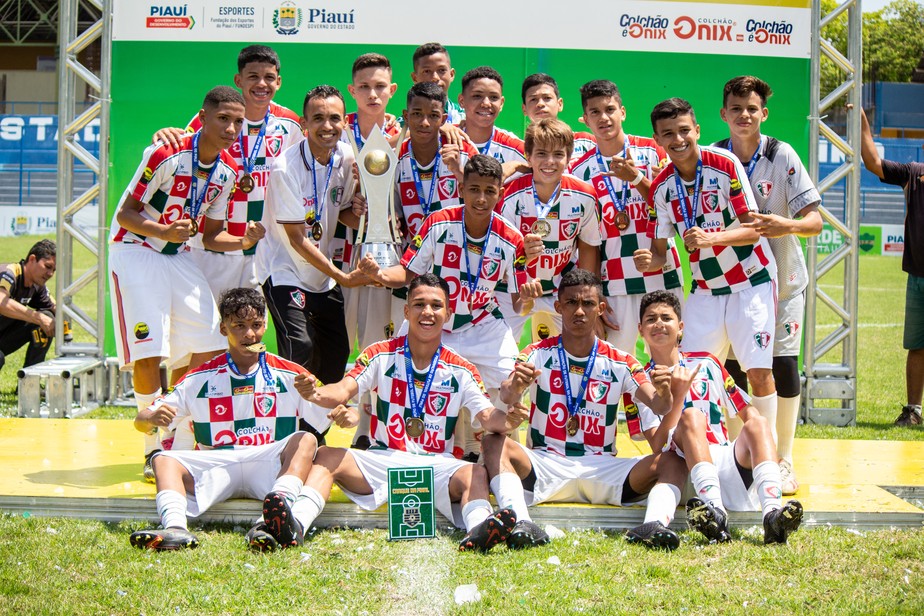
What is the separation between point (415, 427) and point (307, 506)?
0.70 metres

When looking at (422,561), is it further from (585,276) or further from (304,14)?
(304,14)

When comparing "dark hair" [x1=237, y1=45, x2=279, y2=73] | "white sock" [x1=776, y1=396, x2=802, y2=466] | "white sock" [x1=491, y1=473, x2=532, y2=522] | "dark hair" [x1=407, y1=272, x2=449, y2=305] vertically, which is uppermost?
"dark hair" [x1=237, y1=45, x2=279, y2=73]

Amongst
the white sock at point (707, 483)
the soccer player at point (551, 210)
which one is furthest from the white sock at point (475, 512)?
the soccer player at point (551, 210)

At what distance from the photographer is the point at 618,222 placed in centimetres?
629

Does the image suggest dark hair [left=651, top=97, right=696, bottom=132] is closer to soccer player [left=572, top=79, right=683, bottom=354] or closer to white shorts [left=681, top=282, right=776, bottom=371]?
soccer player [left=572, top=79, right=683, bottom=354]

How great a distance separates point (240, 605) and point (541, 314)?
300 cm

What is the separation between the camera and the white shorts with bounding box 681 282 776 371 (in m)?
5.59

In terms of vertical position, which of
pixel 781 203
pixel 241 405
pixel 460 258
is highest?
pixel 781 203

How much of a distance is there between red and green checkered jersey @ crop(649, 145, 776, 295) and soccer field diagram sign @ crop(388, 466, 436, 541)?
2.02 meters

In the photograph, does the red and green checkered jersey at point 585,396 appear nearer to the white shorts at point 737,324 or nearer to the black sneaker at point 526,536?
the white shorts at point 737,324

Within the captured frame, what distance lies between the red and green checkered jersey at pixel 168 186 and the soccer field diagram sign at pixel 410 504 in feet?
6.88

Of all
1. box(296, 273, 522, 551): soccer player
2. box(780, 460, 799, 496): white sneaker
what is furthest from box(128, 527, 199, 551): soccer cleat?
box(780, 460, 799, 496): white sneaker

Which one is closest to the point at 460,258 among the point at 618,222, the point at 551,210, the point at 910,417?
the point at 551,210

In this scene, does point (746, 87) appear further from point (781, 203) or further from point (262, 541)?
point (262, 541)
